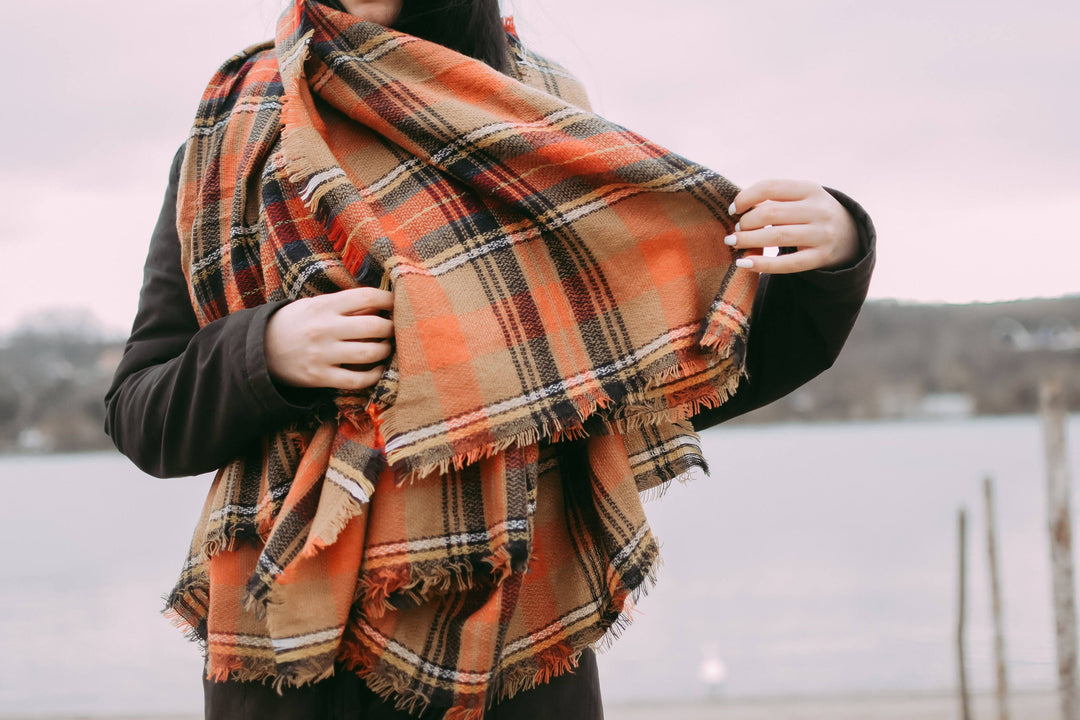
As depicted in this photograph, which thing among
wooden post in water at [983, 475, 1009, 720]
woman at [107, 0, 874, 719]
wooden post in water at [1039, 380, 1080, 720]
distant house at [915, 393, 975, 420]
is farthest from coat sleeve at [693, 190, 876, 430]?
distant house at [915, 393, 975, 420]

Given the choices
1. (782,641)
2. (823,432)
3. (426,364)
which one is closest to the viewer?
(426,364)

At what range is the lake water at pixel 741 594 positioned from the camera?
10.4 metres

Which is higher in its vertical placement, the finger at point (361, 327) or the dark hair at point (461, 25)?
the dark hair at point (461, 25)

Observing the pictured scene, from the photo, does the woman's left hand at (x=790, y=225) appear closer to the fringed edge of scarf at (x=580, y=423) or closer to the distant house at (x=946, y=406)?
the fringed edge of scarf at (x=580, y=423)

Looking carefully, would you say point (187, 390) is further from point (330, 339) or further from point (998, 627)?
point (998, 627)

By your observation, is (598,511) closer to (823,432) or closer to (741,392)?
(741,392)

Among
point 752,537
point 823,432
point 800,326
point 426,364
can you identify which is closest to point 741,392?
point 800,326

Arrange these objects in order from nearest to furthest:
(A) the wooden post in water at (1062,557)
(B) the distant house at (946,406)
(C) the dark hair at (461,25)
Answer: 1. (C) the dark hair at (461,25)
2. (A) the wooden post in water at (1062,557)
3. (B) the distant house at (946,406)

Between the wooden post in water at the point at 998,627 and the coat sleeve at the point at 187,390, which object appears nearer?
the coat sleeve at the point at 187,390

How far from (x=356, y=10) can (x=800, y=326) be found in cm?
68

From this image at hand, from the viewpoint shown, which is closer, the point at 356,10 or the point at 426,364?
the point at 426,364

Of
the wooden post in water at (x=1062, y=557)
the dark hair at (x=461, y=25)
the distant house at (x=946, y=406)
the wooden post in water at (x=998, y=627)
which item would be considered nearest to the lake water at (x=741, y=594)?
the dark hair at (x=461, y=25)

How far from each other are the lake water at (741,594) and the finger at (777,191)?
0.62 metres

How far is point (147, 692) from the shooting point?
34.8 ft
